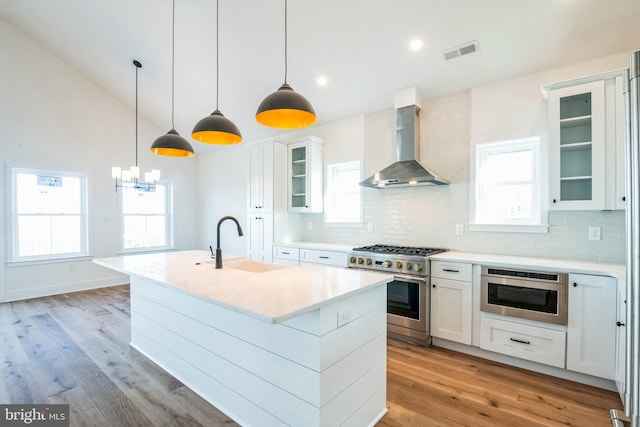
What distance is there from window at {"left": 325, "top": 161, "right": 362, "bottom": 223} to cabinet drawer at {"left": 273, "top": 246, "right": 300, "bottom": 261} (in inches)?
29.6

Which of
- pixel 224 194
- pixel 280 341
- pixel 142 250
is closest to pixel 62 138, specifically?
pixel 142 250

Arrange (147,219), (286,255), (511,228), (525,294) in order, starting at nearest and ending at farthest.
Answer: (525,294) → (511,228) → (286,255) → (147,219)

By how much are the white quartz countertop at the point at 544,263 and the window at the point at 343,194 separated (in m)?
1.62

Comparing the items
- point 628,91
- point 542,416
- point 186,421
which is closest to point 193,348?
point 186,421

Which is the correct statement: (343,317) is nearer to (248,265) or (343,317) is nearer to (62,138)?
(248,265)

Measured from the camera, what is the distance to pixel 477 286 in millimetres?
2814

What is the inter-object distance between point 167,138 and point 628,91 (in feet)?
9.74

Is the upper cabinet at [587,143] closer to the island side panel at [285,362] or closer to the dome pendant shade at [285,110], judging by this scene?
the island side panel at [285,362]

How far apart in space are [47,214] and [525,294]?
6.93 m

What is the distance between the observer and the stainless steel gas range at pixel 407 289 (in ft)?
10.0

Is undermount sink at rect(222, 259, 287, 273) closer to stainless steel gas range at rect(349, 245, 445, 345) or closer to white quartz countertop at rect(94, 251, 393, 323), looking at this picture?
white quartz countertop at rect(94, 251, 393, 323)

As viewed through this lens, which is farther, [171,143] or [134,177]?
[134,177]

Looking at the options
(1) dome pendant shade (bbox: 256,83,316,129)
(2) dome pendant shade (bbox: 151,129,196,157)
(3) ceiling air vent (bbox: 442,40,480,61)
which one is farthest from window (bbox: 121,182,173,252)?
(3) ceiling air vent (bbox: 442,40,480,61)

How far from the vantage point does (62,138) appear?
203 inches
